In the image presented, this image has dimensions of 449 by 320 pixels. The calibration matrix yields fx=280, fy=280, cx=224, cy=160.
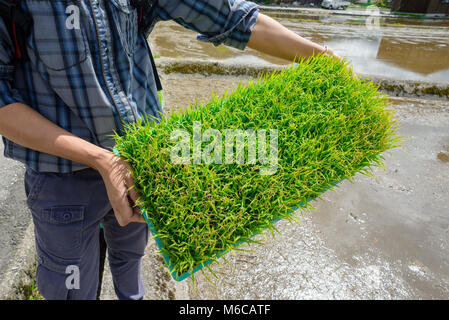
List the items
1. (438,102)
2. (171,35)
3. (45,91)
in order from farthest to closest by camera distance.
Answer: (171,35) < (438,102) < (45,91)

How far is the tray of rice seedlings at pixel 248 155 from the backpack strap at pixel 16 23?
36 centimetres

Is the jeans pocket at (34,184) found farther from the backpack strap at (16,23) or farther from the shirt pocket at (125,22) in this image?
the shirt pocket at (125,22)

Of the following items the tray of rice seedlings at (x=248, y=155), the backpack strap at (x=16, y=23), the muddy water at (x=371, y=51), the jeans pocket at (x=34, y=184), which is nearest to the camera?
the backpack strap at (x=16, y=23)

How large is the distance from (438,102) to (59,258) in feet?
18.4

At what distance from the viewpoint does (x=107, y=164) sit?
0.82 meters

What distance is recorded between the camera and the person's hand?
0.82 m

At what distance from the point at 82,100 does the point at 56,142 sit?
16 centimetres

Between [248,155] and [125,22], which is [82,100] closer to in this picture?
[125,22]

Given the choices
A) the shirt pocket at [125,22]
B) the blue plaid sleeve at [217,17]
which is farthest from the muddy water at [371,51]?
the shirt pocket at [125,22]

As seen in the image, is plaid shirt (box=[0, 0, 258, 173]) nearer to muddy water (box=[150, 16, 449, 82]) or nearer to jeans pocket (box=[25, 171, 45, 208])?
jeans pocket (box=[25, 171, 45, 208])

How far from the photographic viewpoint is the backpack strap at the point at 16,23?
722mm

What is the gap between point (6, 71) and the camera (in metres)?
0.79

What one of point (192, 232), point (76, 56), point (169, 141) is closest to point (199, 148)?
point (169, 141)

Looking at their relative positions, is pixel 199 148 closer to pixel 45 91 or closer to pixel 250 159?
pixel 250 159
